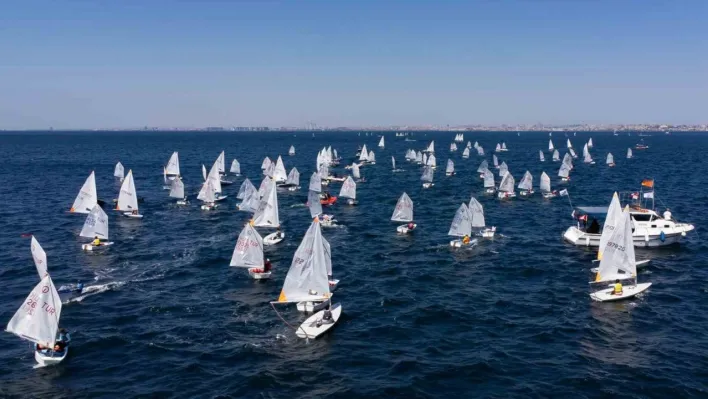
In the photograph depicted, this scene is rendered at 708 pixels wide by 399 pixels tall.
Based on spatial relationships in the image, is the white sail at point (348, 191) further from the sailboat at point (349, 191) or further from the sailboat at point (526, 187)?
the sailboat at point (526, 187)

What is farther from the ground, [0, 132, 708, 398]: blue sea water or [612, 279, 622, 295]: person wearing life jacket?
[612, 279, 622, 295]: person wearing life jacket

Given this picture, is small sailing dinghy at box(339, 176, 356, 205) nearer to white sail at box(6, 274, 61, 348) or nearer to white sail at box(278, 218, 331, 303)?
white sail at box(278, 218, 331, 303)

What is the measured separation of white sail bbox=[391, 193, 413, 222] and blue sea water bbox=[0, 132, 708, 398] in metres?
2.51

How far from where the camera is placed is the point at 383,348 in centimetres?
3988

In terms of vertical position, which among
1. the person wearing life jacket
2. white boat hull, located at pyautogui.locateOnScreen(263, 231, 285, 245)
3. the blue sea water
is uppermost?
white boat hull, located at pyautogui.locateOnScreen(263, 231, 285, 245)

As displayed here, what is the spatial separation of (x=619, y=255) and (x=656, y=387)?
1822 cm

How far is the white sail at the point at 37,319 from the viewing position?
120ft

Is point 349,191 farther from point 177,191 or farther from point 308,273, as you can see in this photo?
point 308,273

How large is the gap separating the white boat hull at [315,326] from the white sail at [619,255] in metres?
25.8

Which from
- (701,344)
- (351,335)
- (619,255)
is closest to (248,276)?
(351,335)

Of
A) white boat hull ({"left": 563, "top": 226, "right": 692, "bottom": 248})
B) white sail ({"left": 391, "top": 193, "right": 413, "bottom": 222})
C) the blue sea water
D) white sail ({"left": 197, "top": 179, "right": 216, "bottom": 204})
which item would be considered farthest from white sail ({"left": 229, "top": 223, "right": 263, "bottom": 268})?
white sail ({"left": 197, "top": 179, "right": 216, "bottom": 204})

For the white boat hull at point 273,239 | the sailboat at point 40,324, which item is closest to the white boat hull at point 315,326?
the sailboat at point 40,324

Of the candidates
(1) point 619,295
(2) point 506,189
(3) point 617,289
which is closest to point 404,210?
(2) point 506,189

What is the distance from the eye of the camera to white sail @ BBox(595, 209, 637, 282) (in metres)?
50.2
